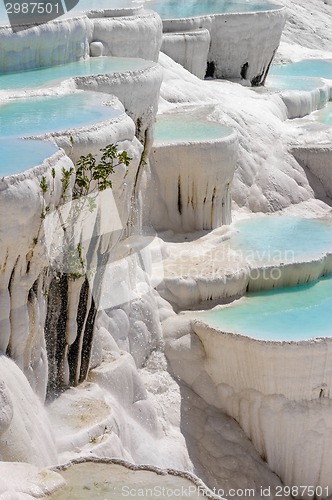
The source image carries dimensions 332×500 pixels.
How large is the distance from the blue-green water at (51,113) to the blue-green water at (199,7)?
335 inches

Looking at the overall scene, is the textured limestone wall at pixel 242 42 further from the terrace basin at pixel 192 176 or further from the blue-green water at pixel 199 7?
the terrace basin at pixel 192 176

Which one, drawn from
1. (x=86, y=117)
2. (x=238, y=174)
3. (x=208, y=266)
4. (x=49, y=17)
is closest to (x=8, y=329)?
(x=86, y=117)

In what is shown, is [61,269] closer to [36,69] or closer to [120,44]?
[36,69]

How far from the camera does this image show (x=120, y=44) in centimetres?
1523

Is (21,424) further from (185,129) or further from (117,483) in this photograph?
(185,129)

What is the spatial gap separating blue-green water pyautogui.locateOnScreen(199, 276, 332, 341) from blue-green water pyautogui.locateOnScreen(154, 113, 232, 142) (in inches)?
97.5

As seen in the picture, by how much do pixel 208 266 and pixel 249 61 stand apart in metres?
7.98

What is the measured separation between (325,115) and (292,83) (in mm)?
1471

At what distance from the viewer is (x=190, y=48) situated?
19.0m

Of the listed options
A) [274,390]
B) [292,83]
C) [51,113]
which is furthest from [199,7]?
[274,390]

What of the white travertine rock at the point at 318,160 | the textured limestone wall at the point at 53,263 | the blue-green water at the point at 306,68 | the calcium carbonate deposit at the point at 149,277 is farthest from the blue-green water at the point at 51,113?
the blue-green water at the point at 306,68

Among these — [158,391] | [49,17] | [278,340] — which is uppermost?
[49,17]

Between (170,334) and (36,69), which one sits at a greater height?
(36,69)

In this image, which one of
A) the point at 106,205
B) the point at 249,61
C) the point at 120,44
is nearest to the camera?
the point at 106,205
